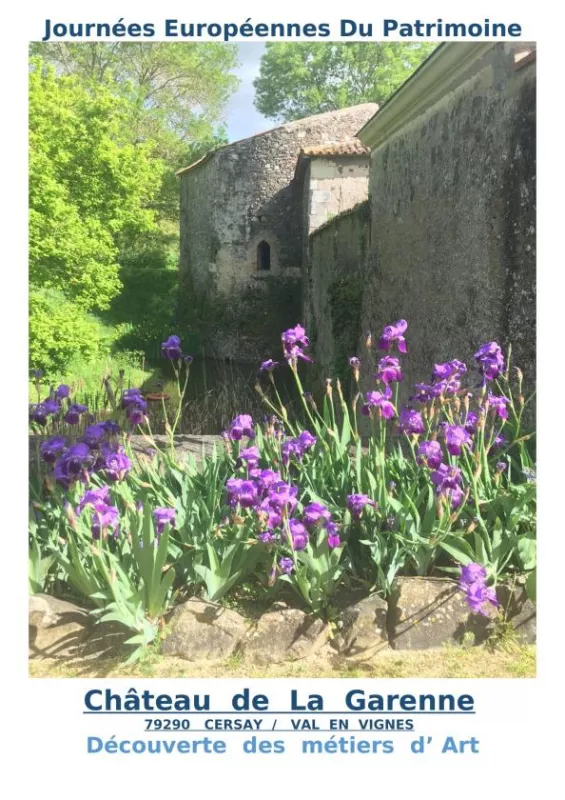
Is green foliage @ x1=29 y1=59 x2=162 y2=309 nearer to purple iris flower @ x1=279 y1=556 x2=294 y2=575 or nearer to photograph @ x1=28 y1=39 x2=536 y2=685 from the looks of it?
photograph @ x1=28 y1=39 x2=536 y2=685

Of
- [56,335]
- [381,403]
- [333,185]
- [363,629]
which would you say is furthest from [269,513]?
[333,185]

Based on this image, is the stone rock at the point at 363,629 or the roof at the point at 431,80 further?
the roof at the point at 431,80

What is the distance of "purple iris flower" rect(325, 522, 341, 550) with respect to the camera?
2986 mm

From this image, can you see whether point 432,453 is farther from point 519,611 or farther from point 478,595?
point 519,611

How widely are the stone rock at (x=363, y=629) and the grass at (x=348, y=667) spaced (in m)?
0.05

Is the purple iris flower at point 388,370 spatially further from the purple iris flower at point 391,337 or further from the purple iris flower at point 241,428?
the purple iris flower at point 241,428

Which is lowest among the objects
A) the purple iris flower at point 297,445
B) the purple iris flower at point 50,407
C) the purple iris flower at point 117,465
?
the purple iris flower at point 117,465

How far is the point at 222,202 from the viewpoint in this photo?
62.3 ft

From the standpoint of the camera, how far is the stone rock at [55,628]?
3014mm

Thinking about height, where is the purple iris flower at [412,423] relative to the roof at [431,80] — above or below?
below

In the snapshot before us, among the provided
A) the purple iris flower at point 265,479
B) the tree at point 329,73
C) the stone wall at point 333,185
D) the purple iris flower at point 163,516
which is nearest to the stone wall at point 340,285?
the stone wall at point 333,185

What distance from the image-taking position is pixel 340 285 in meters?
11.2
